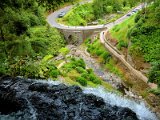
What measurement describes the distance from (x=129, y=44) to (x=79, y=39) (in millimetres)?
16854

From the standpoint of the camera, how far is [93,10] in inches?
2672

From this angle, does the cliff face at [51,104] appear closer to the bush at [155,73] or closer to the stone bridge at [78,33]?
the bush at [155,73]

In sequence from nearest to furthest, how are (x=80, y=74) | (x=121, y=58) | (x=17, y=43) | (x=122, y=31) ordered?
(x=17, y=43)
(x=80, y=74)
(x=121, y=58)
(x=122, y=31)

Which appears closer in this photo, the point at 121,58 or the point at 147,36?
the point at 147,36

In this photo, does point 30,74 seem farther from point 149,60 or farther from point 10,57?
point 149,60

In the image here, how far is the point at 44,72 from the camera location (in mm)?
28797

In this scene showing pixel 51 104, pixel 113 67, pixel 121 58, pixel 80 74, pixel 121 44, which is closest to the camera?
pixel 51 104

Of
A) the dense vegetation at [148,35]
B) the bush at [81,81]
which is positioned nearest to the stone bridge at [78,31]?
the dense vegetation at [148,35]

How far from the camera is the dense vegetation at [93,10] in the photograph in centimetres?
6238

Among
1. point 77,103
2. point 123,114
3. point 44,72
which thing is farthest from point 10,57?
point 123,114

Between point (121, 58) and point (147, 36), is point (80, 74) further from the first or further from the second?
point (147, 36)

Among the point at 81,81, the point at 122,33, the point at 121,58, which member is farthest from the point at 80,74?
the point at 122,33

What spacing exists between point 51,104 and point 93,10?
159 feet

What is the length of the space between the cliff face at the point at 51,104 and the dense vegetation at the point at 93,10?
124 feet
